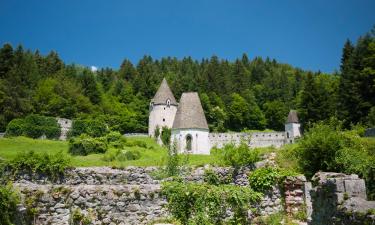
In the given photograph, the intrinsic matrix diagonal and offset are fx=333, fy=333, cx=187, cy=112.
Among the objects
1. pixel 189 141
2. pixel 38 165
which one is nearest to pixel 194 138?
pixel 189 141

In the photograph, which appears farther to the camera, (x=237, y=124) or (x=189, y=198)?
(x=237, y=124)

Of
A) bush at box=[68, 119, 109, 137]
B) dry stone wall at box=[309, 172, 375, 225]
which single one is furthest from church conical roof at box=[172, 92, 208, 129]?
dry stone wall at box=[309, 172, 375, 225]

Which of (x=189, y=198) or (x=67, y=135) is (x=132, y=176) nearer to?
(x=189, y=198)

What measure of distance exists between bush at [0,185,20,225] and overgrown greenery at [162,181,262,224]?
4.46m

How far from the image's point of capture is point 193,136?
38.2 m

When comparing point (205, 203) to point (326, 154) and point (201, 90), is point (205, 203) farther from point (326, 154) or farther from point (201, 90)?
point (201, 90)

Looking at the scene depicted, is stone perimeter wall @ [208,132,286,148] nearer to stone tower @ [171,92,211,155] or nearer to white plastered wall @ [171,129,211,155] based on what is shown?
white plastered wall @ [171,129,211,155]

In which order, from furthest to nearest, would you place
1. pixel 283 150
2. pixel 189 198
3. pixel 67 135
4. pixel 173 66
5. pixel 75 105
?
pixel 173 66
pixel 75 105
pixel 67 135
pixel 283 150
pixel 189 198

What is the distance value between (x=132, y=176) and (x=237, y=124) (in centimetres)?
6010

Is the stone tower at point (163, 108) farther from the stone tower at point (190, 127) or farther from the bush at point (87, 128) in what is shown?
the stone tower at point (190, 127)

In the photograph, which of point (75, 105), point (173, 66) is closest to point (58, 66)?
point (75, 105)

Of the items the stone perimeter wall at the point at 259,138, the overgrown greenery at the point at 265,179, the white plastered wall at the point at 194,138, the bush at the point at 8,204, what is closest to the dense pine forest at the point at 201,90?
the stone perimeter wall at the point at 259,138

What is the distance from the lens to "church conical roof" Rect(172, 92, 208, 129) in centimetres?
3834

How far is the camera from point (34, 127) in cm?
4406
